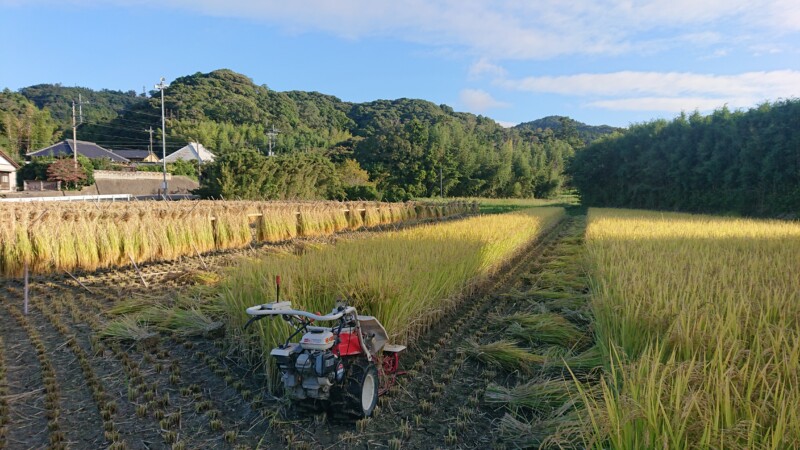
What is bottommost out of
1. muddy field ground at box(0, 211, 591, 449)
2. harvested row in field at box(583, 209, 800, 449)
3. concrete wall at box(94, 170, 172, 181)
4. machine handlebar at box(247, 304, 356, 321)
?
muddy field ground at box(0, 211, 591, 449)

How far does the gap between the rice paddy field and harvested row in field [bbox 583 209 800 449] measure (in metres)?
0.02

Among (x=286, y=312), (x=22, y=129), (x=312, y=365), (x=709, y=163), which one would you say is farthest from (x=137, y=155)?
(x=312, y=365)

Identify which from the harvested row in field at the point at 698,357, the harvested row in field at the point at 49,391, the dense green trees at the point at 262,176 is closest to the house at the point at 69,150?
the dense green trees at the point at 262,176

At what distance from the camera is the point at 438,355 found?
12.2 ft

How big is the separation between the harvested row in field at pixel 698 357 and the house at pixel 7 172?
36147mm

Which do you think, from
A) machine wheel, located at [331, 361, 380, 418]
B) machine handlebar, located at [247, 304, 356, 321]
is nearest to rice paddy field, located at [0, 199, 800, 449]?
machine wheel, located at [331, 361, 380, 418]

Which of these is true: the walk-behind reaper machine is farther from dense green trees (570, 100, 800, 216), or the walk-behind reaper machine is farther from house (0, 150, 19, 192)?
house (0, 150, 19, 192)

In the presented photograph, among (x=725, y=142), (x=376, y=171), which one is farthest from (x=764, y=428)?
(x=376, y=171)

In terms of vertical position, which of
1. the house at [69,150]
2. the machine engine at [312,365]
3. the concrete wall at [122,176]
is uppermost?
the house at [69,150]

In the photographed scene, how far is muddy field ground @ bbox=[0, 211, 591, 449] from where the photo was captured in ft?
8.08

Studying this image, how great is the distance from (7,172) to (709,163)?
4071 cm

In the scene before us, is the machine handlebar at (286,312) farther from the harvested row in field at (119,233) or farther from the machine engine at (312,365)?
the harvested row in field at (119,233)

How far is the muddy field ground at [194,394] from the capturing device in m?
2.46

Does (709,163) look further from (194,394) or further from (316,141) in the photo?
(316,141)
